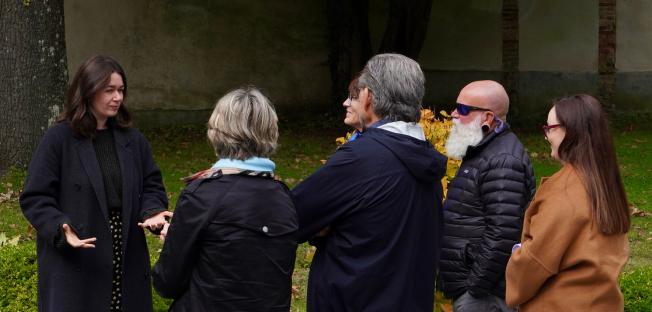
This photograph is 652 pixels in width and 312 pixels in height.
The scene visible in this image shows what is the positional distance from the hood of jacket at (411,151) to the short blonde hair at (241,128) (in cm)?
43

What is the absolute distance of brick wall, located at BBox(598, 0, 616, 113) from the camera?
51.4 feet

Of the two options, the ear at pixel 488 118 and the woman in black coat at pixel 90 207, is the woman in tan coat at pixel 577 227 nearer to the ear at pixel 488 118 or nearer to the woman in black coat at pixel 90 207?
the ear at pixel 488 118

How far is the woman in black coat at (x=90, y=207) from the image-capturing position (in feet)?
11.1

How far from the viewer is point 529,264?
8.99ft

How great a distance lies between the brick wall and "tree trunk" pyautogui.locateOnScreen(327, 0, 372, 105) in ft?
18.3

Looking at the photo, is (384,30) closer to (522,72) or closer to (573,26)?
(522,72)

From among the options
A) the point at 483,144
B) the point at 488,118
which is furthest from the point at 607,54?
the point at 483,144

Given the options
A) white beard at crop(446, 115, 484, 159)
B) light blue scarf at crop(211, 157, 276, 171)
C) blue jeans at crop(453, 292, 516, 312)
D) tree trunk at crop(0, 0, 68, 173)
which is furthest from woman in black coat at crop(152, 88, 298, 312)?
tree trunk at crop(0, 0, 68, 173)

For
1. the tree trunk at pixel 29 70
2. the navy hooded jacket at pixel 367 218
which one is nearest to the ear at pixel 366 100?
the navy hooded jacket at pixel 367 218

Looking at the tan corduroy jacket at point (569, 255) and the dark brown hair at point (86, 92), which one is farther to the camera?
the dark brown hair at point (86, 92)

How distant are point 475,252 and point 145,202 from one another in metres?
1.78

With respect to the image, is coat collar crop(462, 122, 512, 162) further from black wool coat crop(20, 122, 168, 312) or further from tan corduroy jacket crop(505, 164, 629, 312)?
black wool coat crop(20, 122, 168, 312)

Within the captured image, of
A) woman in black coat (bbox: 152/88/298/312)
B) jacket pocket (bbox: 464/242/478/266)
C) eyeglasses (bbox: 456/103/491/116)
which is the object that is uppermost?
eyeglasses (bbox: 456/103/491/116)

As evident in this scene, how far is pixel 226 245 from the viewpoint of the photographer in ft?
8.55
